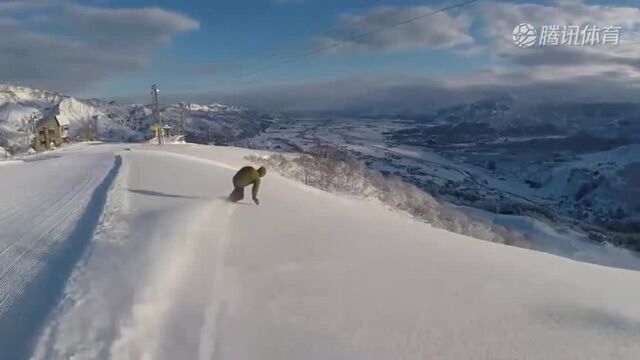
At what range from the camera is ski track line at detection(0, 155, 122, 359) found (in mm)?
5922

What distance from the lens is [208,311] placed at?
645 cm

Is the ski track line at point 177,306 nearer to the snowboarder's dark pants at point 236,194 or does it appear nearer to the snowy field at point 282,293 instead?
the snowy field at point 282,293

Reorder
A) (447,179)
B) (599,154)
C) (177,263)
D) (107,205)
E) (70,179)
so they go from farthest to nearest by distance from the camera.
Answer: (599,154), (447,179), (70,179), (107,205), (177,263)

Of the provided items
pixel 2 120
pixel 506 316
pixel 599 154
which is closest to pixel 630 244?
pixel 506 316

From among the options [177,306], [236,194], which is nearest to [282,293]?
[177,306]

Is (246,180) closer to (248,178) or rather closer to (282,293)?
(248,178)

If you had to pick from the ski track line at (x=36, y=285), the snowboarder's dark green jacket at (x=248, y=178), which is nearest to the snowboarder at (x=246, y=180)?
the snowboarder's dark green jacket at (x=248, y=178)

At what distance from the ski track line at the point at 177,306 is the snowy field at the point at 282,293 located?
0.9 inches

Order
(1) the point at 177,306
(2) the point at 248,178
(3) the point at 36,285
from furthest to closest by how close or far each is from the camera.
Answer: (2) the point at 248,178 < (3) the point at 36,285 < (1) the point at 177,306

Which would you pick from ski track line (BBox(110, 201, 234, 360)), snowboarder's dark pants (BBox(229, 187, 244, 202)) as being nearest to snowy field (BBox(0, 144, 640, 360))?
ski track line (BBox(110, 201, 234, 360))

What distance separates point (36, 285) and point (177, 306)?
8.93ft

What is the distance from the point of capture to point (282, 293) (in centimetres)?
725

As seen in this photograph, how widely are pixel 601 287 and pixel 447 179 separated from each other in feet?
338

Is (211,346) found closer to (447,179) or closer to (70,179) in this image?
(70,179)
